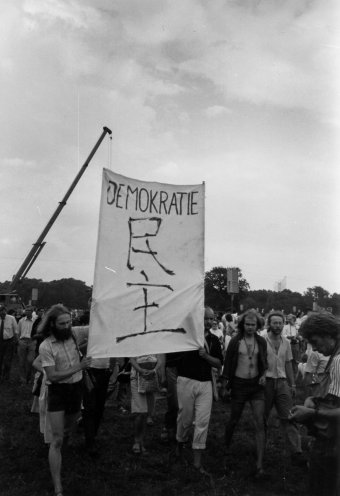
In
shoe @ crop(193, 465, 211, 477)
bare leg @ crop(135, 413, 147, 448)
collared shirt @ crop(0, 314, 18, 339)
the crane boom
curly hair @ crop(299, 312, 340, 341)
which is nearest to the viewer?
curly hair @ crop(299, 312, 340, 341)

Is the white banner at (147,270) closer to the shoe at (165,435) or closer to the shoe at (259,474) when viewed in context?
the shoe at (259,474)

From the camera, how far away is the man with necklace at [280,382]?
20.3 feet

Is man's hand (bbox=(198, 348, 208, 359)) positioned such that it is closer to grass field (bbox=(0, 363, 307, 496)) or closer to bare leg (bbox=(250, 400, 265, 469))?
bare leg (bbox=(250, 400, 265, 469))

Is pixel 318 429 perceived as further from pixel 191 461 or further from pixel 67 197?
pixel 67 197

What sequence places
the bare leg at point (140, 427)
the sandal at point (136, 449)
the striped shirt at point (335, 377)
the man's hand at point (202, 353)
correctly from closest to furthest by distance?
the striped shirt at point (335, 377)
the man's hand at point (202, 353)
the sandal at point (136, 449)
the bare leg at point (140, 427)

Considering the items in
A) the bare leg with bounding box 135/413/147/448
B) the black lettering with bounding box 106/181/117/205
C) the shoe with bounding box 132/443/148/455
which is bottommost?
the shoe with bounding box 132/443/148/455

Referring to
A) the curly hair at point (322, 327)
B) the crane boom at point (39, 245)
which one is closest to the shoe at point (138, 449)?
the curly hair at point (322, 327)

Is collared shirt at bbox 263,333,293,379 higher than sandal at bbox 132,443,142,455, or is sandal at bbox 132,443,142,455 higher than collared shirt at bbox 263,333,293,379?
collared shirt at bbox 263,333,293,379

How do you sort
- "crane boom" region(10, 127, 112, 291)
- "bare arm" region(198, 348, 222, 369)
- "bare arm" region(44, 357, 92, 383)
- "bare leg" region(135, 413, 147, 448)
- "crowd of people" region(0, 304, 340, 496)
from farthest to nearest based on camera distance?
"crane boom" region(10, 127, 112, 291) → "bare leg" region(135, 413, 147, 448) → "bare arm" region(198, 348, 222, 369) → "crowd of people" region(0, 304, 340, 496) → "bare arm" region(44, 357, 92, 383)

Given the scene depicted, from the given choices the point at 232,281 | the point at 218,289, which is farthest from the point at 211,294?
the point at 232,281

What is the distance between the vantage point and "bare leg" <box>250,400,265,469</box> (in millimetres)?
5645

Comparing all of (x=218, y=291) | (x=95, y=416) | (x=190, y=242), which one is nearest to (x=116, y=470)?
(x=95, y=416)

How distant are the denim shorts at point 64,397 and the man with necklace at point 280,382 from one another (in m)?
2.57

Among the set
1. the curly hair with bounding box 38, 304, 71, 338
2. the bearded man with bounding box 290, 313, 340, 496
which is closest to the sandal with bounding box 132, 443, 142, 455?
the curly hair with bounding box 38, 304, 71, 338
